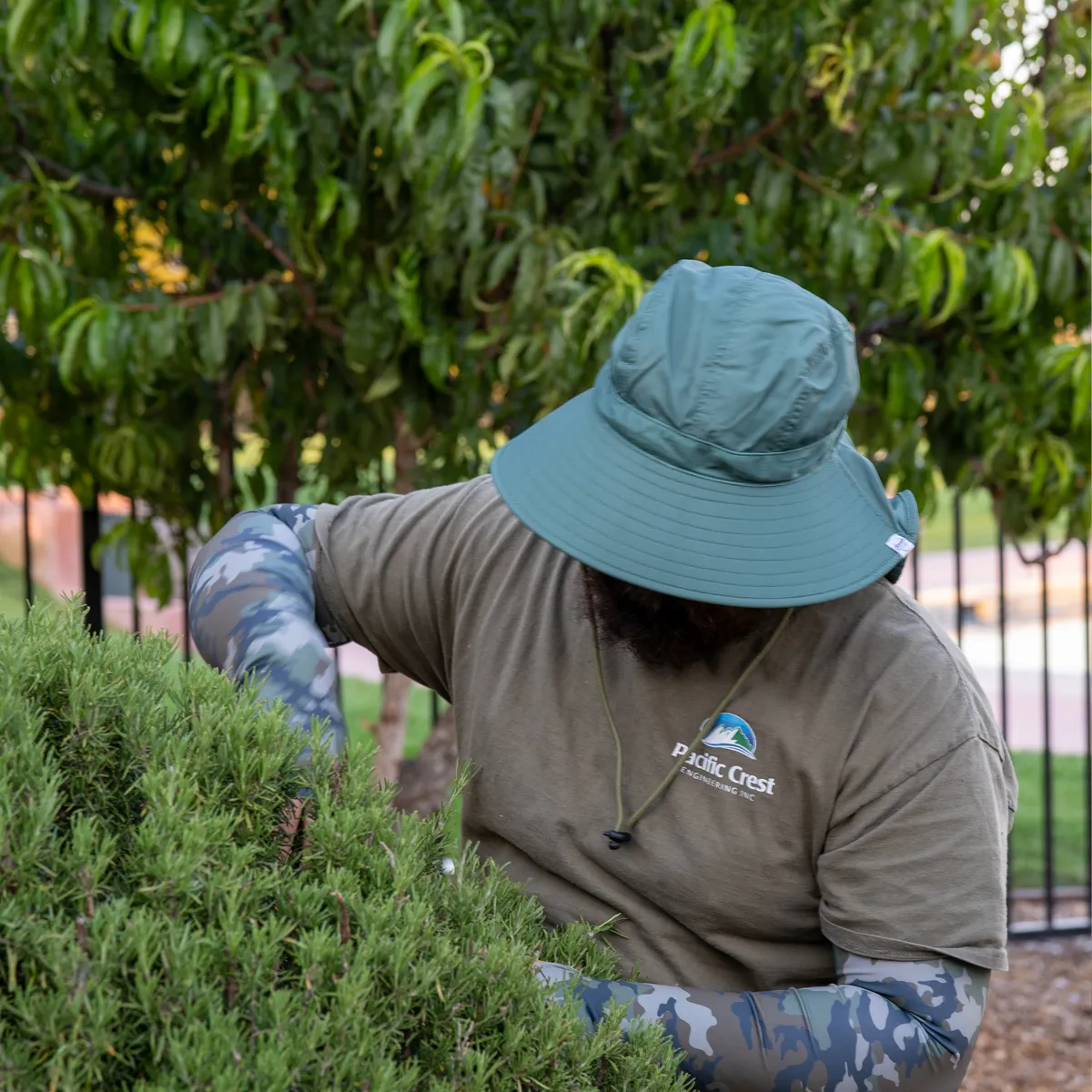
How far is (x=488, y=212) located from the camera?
305cm

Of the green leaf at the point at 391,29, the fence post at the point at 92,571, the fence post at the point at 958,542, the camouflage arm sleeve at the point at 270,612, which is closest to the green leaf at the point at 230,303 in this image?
the green leaf at the point at 391,29

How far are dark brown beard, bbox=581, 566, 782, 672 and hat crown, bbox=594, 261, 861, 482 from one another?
7.4 inches

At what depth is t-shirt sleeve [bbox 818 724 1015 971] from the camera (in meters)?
1.52

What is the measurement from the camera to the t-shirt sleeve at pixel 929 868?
4.99 feet

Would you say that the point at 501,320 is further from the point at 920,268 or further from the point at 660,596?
the point at 660,596

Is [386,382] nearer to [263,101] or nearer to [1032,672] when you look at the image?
[263,101]

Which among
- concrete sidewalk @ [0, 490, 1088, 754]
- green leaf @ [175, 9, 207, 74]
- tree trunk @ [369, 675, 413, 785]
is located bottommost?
concrete sidewalk @ [0, 490, 1088, 754]

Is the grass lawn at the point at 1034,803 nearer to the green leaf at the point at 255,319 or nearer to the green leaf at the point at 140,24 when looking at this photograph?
the green leaf at the point at 255,319

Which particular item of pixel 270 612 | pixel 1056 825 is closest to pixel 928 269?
pixel 270 612

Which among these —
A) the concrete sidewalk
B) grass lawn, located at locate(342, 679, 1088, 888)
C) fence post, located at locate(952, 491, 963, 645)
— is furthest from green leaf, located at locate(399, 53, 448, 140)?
the concrete sidewalk

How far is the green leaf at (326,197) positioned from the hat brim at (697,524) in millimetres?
1411

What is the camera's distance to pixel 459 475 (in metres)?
3.48

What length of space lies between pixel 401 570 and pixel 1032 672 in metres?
10.2

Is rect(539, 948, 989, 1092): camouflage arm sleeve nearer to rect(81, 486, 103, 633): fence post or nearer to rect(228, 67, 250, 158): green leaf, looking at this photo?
rect(228, 67, 250, 158): green leaf
